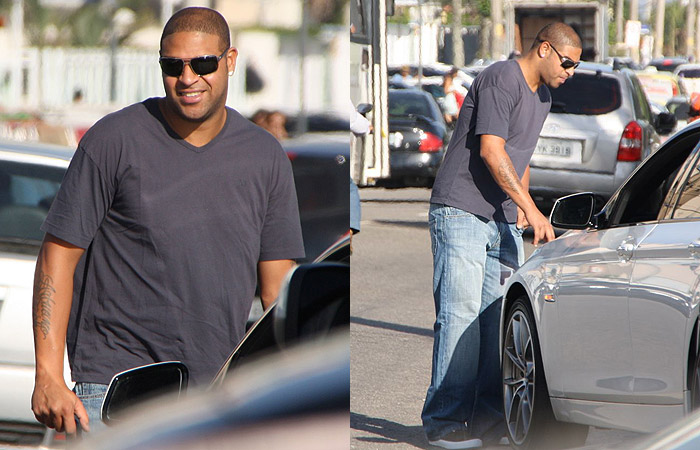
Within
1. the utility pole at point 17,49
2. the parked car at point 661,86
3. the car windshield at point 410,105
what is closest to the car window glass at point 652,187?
the utility pole at point 17,49

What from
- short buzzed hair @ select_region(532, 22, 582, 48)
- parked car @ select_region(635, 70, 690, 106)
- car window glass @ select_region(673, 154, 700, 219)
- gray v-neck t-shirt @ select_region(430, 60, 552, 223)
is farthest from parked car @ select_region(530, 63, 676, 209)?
parked car @ select_region(635, 70, 690, 106)

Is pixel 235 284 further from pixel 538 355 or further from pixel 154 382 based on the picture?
pixel 538 355

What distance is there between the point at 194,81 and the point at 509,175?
265 cm

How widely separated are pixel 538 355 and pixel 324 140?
2685mm

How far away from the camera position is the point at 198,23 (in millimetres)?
2795

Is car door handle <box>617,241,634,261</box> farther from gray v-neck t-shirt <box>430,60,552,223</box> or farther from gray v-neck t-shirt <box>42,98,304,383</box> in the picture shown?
gray v-neck t-shirt <box>42,98,304,383</box>

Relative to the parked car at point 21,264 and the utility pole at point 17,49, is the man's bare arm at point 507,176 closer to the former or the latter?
the parked car at point 21,264

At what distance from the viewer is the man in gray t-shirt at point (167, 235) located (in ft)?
9.17

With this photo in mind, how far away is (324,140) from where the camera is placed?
9.43 feet

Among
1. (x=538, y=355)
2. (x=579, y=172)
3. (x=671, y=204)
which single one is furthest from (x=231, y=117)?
(x=579, y=172)

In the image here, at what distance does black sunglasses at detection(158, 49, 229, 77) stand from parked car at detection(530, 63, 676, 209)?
11.7 m

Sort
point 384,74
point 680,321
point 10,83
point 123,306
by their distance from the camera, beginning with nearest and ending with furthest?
point 10,83 → point 123,306 → point 680,321 → point 384,74

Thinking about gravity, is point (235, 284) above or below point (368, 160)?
above

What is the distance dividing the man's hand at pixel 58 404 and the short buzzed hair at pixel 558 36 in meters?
3.19
